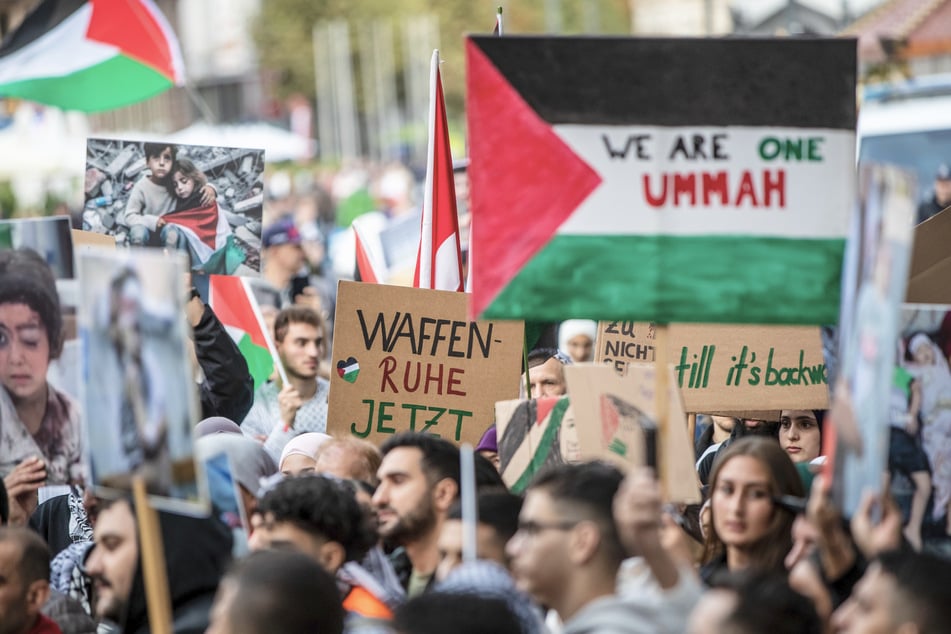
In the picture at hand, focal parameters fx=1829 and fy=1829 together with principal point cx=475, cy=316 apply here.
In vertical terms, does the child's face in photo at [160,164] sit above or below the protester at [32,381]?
above

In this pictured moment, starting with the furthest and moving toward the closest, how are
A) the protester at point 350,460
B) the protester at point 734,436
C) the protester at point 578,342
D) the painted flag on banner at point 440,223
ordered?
1. the protester at point 578,342
2. the painted flag on banner at point 440,223
3. the protester at point 734,436
4. the protester at point 350,460

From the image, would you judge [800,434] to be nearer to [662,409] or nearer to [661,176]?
[661,176]

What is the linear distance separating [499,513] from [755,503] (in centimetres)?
69

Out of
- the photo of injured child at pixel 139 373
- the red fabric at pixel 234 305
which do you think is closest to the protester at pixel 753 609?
the photo of injured child at pixel 139 373

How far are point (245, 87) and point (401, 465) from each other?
8306 centimetres

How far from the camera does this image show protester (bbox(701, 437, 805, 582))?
191 inches

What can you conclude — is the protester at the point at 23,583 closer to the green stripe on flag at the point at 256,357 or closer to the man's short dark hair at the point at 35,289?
the man's short dark hair at the point at 35,289

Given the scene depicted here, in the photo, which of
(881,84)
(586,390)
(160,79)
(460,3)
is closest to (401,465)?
(586,390)

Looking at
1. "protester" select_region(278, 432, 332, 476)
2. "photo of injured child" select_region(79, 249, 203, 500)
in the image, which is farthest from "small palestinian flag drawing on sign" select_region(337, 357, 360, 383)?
"photo of injured child" select_region(79, 249, 203, 500)

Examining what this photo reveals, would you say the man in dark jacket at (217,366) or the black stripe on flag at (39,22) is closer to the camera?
the man in dark jacket at (217,366)

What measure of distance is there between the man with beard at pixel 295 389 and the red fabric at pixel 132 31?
2.07 m

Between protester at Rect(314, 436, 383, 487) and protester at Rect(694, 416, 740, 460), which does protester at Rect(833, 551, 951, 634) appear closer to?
protester at Rect(314, 436, 383, 487)

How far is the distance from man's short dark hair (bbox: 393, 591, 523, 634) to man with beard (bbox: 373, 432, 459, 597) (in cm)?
116

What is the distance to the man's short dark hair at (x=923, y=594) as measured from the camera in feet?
12.4
